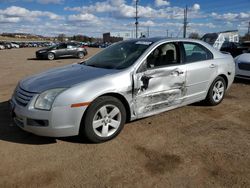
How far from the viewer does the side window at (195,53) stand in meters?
4.89

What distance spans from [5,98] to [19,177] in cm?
397

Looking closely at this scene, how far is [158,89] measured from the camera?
4312 mm

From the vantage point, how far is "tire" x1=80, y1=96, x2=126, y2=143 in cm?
364

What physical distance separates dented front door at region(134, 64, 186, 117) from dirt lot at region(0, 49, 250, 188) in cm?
38

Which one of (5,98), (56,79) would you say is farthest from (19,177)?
(5,98)

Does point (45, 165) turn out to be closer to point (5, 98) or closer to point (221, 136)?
point (221, 136)

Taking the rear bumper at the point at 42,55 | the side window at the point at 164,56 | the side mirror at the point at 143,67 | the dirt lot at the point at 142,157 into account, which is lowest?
the dirt lot at the point at 142,157

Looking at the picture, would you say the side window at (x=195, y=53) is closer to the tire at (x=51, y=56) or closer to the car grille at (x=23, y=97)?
the car grille at (x=23, y=97)

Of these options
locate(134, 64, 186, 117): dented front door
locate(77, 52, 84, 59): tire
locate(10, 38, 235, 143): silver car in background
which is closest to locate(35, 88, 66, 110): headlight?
locate(10, 38, 235, 143): silver car in background

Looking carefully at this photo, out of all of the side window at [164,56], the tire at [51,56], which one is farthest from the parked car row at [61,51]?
the side window at [164,56]

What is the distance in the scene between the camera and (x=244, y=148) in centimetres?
367

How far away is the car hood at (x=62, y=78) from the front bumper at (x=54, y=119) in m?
0.32

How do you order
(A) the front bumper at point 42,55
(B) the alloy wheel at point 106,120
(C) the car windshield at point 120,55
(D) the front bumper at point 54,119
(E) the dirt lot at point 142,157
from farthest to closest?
(A) the front bumper at point 42,55
(C) the car windshield at point 120,55
(B) the alloy wheel at point 106,120
(D) the front bumper at point 54,119
(E) the dirt lot at point 142,157

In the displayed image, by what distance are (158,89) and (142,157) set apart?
4.30 ft
